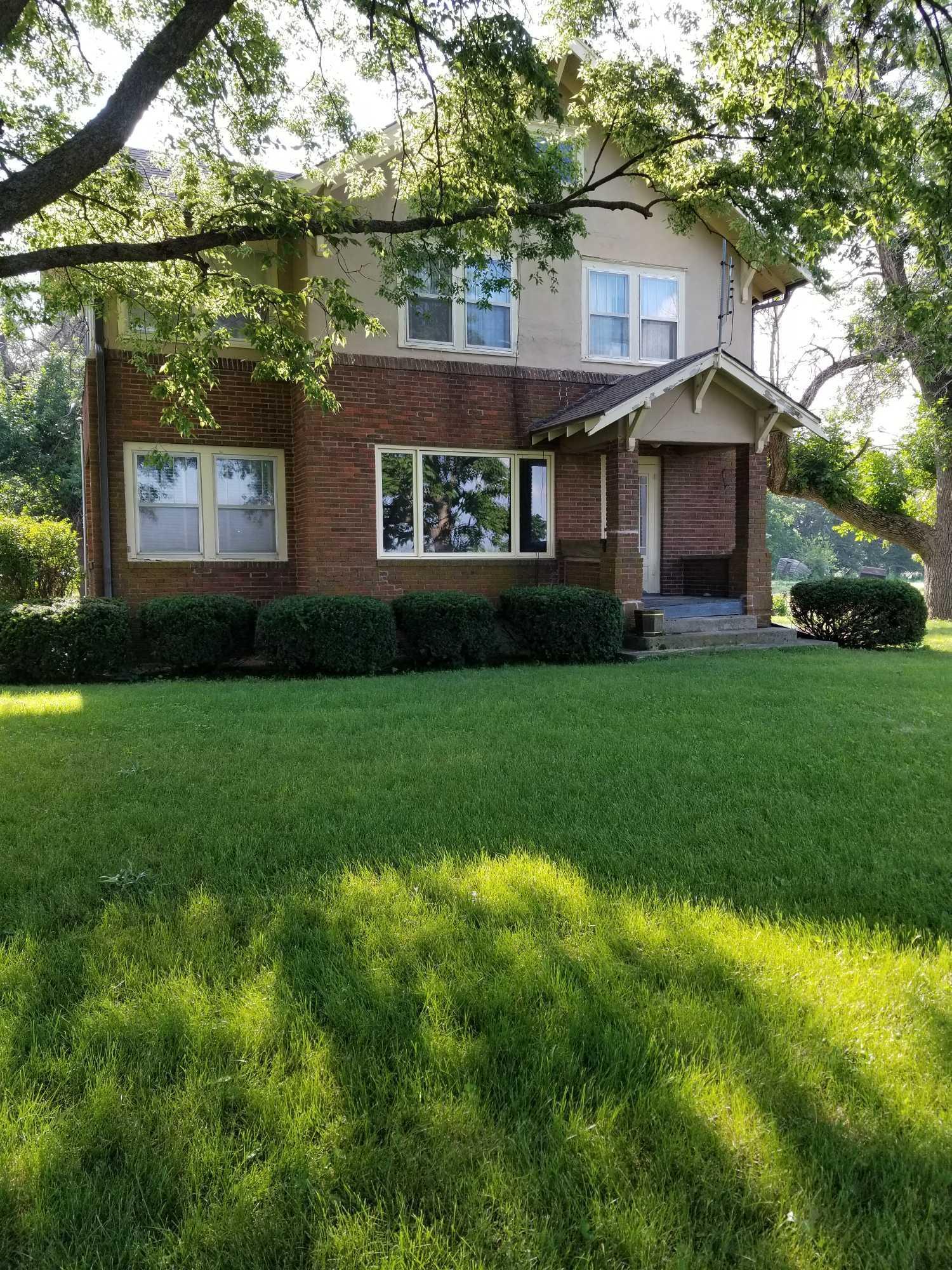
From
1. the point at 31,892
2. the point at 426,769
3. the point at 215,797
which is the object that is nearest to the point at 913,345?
the point at 426,769

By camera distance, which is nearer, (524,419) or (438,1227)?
(438,1227)

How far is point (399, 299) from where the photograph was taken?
9133 mm

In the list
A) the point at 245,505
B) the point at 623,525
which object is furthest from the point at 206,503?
the point at 623,525

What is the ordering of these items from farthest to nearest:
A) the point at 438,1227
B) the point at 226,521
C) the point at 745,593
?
the point at 745,593
the point at 226,521
the point at 438,1227

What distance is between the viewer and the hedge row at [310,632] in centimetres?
1037

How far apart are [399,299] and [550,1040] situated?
8432 millimetres

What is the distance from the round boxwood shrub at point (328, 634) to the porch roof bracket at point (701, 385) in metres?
5.84

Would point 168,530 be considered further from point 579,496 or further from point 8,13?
point 8,13

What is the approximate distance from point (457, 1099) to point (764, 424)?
12.4m

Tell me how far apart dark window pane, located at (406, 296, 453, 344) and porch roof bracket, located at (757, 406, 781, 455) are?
5.10 metres

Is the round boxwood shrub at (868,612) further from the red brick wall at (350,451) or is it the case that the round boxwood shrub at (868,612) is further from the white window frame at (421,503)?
the white window frame at (421,503)

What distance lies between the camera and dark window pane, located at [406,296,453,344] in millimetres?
12398

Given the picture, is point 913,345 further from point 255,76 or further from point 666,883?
point 666,883

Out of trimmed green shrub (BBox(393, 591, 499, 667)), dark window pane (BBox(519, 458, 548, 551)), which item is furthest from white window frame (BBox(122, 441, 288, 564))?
dark window pane (BBox(519, 458, 548, 551))
